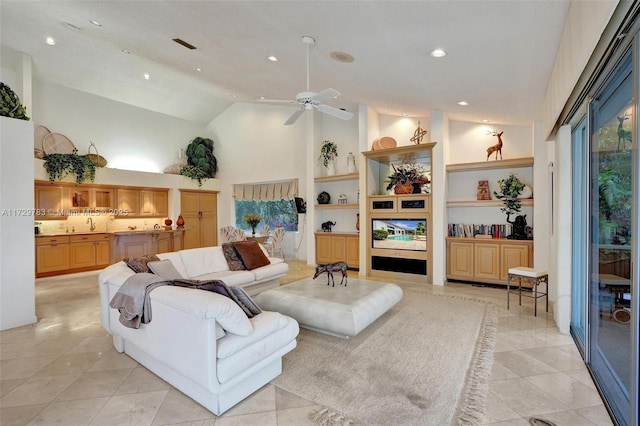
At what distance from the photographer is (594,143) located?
2.55 meters

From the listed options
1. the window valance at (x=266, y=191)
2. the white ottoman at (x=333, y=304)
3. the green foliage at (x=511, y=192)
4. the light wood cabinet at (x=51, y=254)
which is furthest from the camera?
the window valance at (x=266, y=191)

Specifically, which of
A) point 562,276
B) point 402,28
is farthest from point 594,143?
point 402,28

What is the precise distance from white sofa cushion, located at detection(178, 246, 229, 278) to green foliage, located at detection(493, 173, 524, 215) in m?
4.72

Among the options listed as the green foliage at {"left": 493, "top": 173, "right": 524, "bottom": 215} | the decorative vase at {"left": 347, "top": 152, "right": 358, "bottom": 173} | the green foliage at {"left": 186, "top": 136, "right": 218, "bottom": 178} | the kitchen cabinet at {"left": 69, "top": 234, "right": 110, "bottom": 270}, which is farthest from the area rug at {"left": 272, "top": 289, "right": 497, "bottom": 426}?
the green foliage at {"left": 186, "top": 136, "right": 218, "bottom": 178}

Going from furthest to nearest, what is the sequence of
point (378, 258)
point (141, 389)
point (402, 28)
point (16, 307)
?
point (378, 258), point (16, 307), point (402, 28), point (141, 389)

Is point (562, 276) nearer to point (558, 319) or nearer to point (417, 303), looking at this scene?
point (558, 319)

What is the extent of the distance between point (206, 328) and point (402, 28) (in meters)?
3.02

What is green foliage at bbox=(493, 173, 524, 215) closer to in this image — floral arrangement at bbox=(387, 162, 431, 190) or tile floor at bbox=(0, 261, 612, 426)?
floral arrangement at bbox=(387, 162, 431, 190)

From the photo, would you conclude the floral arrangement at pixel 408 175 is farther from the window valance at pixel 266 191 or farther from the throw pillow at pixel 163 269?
the throw pillow at pixel 163 269

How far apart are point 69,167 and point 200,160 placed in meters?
3.32

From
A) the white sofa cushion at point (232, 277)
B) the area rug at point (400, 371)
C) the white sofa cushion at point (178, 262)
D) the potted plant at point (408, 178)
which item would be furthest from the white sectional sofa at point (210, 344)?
the potted plant at point (408, 178)

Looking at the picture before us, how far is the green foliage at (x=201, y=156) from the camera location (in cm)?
927

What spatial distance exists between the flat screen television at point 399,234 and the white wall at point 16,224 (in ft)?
17.4

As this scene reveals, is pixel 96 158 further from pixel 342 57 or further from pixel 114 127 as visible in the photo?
pixel 342 57
